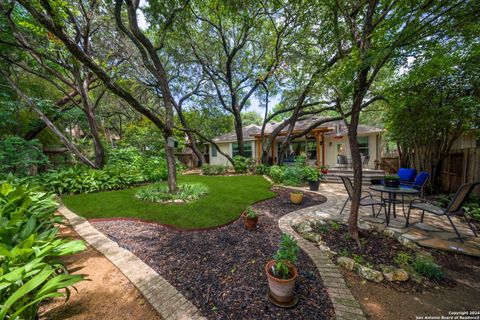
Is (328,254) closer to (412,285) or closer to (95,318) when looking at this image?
(412,285)

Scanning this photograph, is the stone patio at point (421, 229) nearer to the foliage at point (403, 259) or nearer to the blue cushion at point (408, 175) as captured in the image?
the foliage at point (403, 259)

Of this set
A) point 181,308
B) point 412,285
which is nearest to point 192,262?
point 181,308

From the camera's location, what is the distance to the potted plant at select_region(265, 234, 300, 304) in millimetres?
1845

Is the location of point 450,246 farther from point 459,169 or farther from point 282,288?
point 459,169

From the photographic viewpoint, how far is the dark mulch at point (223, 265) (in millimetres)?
1835

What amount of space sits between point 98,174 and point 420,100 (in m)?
11.1

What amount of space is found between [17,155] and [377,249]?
32.5ft

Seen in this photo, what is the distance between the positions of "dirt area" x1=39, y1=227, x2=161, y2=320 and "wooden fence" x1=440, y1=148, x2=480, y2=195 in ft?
26.3

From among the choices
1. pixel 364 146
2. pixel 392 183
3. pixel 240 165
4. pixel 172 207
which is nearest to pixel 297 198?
pixel 392 183

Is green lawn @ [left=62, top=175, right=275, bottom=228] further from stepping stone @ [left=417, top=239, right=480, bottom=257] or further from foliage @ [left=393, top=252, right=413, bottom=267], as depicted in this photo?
stepping stone @ [left=417, top=239, right=480, bottom=257]

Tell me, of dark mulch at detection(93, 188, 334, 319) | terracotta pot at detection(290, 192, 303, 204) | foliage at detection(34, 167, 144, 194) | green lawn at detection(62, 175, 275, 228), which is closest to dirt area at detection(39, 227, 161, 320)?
dark mulch at detection(93, 188, 334, 319)

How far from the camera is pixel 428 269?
2279mm

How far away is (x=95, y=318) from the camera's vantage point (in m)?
1.70

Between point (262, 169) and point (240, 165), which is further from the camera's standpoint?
point (240, 165)
